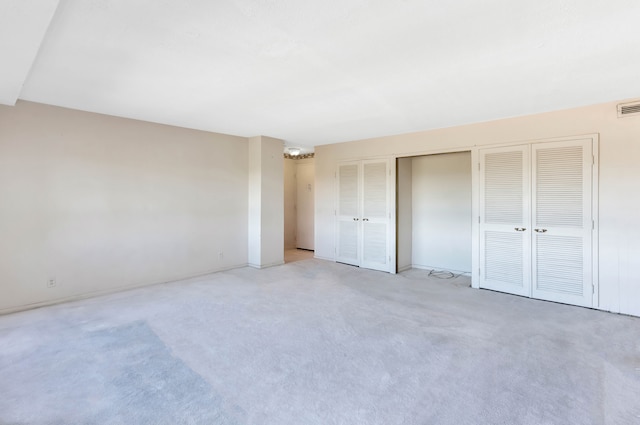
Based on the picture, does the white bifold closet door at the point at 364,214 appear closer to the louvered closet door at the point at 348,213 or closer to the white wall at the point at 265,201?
the louvered closet door at the point at 348,213

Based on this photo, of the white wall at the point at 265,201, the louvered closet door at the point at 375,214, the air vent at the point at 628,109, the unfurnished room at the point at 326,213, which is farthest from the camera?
the white wall at the point at 265,201

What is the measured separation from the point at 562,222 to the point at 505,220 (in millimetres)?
618

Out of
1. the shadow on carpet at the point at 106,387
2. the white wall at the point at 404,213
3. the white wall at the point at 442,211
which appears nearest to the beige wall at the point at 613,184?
the white wall at the point at 442,211

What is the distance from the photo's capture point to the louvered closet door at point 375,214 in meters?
5.55

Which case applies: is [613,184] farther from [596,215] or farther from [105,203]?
[105,203]

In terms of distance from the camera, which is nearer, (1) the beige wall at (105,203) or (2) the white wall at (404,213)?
(1) the beige wall at (105,203)

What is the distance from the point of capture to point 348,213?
19.9 feet

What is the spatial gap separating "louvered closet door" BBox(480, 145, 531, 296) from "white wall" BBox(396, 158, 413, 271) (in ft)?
4.59

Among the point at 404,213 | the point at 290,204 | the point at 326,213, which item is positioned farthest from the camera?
the point at 290,204

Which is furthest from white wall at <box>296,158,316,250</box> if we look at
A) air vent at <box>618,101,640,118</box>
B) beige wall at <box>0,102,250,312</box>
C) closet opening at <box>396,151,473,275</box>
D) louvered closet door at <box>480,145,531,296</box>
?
air vent at <box>618,101,640,118</box>

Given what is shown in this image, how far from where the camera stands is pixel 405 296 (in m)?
4.22

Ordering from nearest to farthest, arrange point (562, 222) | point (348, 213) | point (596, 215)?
point (596, 215), point (562, 222), point (348, 213)

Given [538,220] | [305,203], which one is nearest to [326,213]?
[305,203]

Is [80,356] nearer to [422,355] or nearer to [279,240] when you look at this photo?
[422,355]
